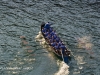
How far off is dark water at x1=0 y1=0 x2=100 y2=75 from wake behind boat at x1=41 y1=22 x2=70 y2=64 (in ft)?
3.43

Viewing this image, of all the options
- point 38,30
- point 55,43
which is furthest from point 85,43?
point 38,30

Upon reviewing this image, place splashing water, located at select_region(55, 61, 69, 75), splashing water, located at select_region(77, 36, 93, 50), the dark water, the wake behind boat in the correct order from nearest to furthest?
1. splashing water, located at select_region(55, 61, 69, 75)
2. the dark water
3. the wake behind boat
4. splashing water, located at select_region(77, 36, 93, 50)

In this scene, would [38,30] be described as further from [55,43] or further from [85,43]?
[85,43]

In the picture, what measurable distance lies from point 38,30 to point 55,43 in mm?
6428

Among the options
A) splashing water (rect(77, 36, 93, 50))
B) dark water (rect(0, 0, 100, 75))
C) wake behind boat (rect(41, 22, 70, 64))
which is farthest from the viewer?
splashing water (rect(77, 36, 93, 50))

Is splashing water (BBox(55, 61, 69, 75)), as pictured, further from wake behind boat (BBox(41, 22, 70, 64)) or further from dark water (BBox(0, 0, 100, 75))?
wake behind boat (BBox(41, 22, 70, 64))

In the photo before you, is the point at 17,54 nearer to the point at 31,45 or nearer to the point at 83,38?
the point at 31,45

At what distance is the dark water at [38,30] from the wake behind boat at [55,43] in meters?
1.05

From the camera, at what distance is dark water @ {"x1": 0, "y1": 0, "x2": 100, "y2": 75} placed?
35031 mm

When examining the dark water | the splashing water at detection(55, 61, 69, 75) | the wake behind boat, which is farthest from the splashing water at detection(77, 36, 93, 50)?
the splashing water at detection(55, 61, 69, 75)

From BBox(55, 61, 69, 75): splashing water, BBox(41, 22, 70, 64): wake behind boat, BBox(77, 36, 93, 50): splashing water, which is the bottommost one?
BBox(55, 61, 69, 75): splashing water

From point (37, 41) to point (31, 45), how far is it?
1.54 metres

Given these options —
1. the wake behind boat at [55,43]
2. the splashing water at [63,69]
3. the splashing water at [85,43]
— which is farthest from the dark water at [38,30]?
the wake behind boat at [55,43]

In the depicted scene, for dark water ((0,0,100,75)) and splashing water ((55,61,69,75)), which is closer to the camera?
splashing water ((55,61,69,75))
